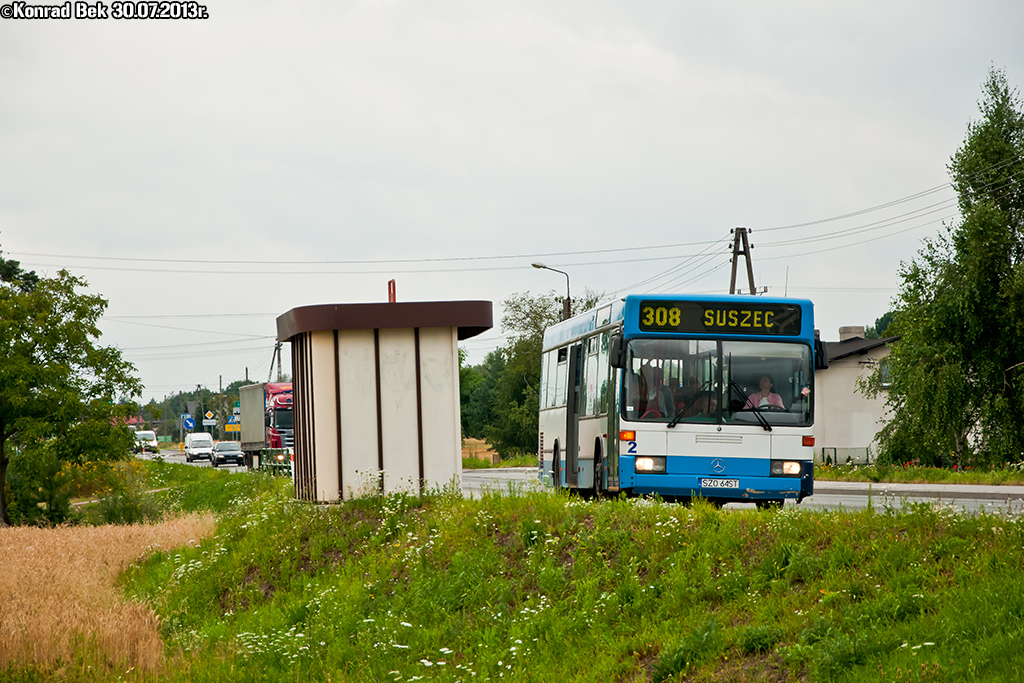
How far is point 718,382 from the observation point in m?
13.3

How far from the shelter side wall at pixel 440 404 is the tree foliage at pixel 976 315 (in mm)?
22930

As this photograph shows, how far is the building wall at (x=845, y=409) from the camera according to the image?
171ft

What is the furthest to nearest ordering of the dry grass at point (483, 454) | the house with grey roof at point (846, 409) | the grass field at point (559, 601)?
the dry grass at point (483, 454) → the house with grey roof at point (846, 409) → the grass field at point (559, 601)

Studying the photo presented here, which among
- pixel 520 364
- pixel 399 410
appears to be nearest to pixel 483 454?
pixel 520 364

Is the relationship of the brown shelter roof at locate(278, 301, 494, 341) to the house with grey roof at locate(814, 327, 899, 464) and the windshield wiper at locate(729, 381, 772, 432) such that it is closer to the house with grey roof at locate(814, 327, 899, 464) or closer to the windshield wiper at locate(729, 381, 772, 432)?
the windshield wiper at locate(729, 381, 772, 432)

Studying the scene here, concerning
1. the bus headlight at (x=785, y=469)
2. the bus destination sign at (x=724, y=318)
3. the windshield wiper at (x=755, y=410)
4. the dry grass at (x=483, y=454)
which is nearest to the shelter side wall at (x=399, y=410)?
the bus destination sign at (x=724, y=318)

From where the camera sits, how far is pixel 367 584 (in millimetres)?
10570

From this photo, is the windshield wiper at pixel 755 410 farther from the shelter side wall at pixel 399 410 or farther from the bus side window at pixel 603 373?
the shelter side wall at pixel 399 410

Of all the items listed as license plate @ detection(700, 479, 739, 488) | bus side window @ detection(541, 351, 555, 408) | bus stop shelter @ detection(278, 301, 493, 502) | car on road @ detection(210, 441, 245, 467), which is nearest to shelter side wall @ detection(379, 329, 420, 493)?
bus stop shelter @ detection(278, 301, 493, 502)

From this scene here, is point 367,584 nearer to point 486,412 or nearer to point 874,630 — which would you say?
point 874,630

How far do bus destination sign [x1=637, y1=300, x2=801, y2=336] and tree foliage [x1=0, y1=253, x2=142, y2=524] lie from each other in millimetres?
21236

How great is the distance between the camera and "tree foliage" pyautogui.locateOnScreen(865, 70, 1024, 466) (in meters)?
31.7

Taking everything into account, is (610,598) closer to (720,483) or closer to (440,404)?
(720,483)

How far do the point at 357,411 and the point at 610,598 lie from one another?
569 centimetres
